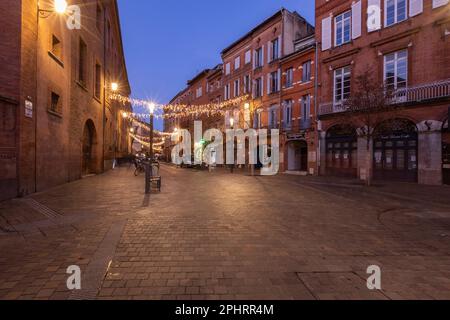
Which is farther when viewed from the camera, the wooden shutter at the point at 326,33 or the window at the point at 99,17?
the wooden shutter at the point at 326,33

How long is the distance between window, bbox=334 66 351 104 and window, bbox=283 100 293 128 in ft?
16.8

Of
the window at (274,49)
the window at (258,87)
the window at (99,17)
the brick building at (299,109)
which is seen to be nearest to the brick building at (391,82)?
the brick building at (299,109)

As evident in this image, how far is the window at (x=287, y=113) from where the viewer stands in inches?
1052

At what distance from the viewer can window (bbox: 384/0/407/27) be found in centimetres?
1798

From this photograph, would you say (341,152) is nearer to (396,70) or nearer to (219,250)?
(396,70)

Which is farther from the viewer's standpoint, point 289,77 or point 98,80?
point 289,77

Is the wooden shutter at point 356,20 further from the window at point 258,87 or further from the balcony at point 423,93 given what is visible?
the window at point 258,87

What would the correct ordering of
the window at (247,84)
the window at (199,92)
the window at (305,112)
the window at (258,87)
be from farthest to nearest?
the window at (199,92), the window at (247,84), the window at (258,87), the window at (305,112)

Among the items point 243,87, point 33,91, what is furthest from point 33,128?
point 243,87

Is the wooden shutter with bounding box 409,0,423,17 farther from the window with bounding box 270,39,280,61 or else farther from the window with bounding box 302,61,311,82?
the window with bounding box 270,39,280,61

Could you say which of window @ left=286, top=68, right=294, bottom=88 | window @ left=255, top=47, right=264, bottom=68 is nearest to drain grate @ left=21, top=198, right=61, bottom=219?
window @ left=286, top=68, right=294, bottom=88

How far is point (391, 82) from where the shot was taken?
18.6 m

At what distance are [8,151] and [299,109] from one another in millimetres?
21401

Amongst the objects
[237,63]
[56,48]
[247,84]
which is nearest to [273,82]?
[247,84]
